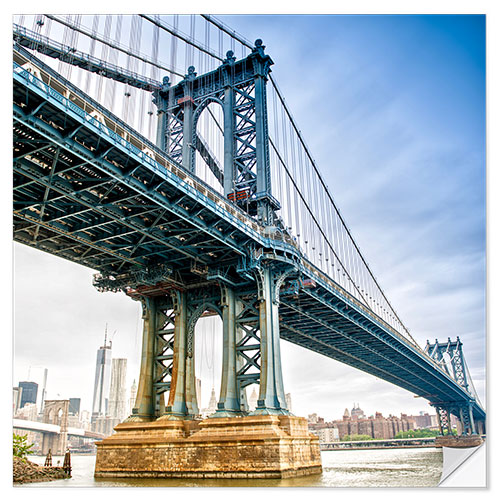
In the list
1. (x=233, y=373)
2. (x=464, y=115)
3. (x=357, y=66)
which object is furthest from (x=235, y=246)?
(x=464, y=115)

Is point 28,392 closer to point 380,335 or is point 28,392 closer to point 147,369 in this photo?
point 147,369

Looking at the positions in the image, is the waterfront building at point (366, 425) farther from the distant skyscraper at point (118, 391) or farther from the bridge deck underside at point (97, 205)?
the bridge deck underside at point (97, 205)

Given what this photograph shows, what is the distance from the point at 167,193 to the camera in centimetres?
3097

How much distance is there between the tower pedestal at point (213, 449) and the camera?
31812 millimetres

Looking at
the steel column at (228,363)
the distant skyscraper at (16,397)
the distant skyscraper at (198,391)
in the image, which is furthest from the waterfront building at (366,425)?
the distant skyscraper at (16,397)

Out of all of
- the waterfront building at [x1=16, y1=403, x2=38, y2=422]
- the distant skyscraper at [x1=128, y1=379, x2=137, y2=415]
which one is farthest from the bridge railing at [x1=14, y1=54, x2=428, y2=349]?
the distant skyscraper at [x1=128, y1=379, x2=137, y2=415]

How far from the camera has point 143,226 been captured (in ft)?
111

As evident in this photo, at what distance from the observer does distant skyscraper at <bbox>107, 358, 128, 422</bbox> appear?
34.5 meters

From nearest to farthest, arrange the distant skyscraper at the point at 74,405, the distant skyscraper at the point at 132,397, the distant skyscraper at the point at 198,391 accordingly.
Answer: the distant skyscraper at the point at 74,405
the distant skyscraper at the point at 132,397
the distant skyscraper at the point at 198,391

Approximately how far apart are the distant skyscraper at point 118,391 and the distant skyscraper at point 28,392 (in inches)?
422

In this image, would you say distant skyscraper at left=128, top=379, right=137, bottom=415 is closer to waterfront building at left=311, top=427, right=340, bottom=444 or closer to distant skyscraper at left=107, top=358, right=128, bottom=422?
distant skyscraper at left=107, top=358, right=128, bottom=422

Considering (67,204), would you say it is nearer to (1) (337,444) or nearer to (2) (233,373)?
(2) (233,373)

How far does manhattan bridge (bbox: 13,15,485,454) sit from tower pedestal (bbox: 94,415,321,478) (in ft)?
5.04

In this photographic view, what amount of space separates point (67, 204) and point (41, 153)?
534 cm
